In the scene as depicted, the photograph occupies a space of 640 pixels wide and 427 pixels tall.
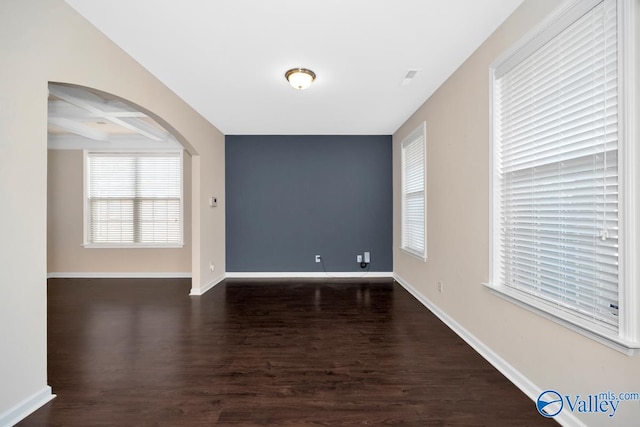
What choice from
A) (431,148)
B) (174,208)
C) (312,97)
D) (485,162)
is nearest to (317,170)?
(312,97)

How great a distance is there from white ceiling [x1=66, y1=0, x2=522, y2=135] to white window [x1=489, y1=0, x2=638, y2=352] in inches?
24.3

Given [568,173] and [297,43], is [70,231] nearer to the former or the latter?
[297,43]

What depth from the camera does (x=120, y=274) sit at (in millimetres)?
5227

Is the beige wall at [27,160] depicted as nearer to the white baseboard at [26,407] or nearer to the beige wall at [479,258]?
the white baseboard at [26,407]

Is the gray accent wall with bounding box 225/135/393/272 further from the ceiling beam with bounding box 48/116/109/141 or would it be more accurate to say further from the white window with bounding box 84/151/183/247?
the ceiling beam with bounding box 48/116/109/141

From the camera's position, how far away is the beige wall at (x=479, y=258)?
1.46m

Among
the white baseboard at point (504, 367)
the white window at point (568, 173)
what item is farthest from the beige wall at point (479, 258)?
the white window at point (568, 173)

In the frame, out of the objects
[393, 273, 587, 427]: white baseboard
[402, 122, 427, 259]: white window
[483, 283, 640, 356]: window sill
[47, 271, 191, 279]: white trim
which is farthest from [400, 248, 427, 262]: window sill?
[47, 271, 191, 279]: white trim

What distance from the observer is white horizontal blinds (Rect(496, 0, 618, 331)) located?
138cm

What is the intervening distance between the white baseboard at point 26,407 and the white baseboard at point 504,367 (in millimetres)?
3117

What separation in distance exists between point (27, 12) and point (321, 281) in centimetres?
449

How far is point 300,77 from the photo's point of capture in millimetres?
2832

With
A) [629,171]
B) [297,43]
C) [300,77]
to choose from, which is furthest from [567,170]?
[300,77]

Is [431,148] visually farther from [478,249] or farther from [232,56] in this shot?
[232,56]
